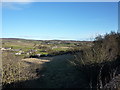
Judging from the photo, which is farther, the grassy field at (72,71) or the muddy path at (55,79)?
the muddy path at (55,79)

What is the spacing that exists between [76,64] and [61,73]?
167 cm

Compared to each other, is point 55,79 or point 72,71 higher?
point 72,71

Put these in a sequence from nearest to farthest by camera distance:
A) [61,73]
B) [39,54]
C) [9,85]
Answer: [9,85], [61,73], [39,54]

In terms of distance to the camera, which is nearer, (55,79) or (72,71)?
(55,79)

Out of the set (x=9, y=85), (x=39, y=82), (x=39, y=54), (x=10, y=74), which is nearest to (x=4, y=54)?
(x=10, y=74)

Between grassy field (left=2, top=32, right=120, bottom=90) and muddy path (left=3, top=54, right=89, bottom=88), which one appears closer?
grassy field (left=2, top=32, right=120, bottom=90)

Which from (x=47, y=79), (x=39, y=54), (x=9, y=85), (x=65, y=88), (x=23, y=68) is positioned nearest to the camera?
(x=9, y=85)

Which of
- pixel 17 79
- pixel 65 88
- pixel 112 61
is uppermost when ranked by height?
pixel 112 61

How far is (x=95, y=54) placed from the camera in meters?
9.69

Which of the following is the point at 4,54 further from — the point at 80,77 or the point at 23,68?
the point at 80,77

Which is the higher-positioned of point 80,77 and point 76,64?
point 76,64

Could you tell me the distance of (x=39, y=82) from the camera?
9438mm

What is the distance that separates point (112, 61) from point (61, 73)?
400 cm

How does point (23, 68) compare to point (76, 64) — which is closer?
point (23, 68)
